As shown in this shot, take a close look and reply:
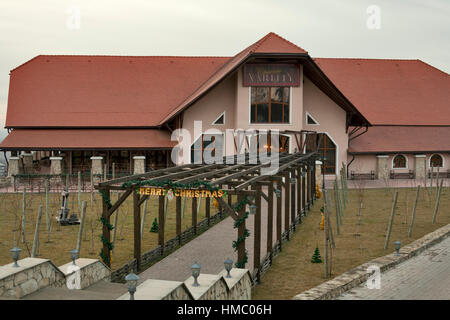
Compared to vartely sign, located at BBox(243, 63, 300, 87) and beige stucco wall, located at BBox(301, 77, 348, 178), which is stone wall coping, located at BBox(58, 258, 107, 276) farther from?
beige stucco wall, located at BBox(301, 77, 348, 178)

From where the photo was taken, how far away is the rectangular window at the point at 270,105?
31.8m

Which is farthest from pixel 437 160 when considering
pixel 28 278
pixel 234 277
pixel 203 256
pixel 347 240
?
pixel 28 278

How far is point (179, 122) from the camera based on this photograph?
3256 centimetres

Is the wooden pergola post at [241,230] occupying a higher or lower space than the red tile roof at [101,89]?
lower

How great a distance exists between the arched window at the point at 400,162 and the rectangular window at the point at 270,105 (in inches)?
362

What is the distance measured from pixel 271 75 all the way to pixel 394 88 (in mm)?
14177

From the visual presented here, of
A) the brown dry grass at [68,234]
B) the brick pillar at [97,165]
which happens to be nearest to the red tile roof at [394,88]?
the brick pillar at [97,165]

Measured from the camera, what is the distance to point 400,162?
35906 millimetres

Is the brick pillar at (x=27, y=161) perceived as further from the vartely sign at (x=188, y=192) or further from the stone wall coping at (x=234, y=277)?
the stone wall coping at (x=234, y=277)

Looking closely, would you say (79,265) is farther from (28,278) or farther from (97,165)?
(97,165)

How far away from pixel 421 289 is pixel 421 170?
1031 inches

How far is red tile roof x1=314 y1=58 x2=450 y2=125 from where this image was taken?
126ft
